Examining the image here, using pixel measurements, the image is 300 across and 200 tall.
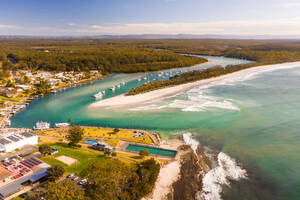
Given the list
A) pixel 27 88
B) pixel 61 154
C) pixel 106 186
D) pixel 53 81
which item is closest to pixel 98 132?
pixel 61 154

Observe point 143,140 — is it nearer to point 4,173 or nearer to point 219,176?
point 219,176

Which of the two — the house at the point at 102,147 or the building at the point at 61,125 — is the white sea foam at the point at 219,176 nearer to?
the house at the point at 102,147

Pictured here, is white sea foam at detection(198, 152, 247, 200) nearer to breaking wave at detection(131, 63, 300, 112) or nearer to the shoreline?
breaking wave at detection(131, 63, 300, 112)

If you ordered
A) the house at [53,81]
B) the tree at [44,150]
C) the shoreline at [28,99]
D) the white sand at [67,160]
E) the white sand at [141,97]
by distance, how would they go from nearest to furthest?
1. the white sand at [67,160]
2. the tree at [44,150]
3. the shoreline at [28,99]
4. the white sand at [141,97]
5. the house at [53,81]

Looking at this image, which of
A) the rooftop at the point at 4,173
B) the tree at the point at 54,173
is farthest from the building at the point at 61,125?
the tree at the point at 54,173

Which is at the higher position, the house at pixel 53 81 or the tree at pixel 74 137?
the house at pixel 53 81

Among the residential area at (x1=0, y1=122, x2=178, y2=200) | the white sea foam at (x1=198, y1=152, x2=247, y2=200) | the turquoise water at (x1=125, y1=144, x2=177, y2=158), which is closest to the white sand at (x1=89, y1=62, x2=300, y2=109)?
the residential area at (x1=0, y1=122, x2=178, y2=200)

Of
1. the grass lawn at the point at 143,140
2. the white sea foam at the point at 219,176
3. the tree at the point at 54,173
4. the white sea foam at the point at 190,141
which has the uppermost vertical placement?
the tree at the point at 54,173

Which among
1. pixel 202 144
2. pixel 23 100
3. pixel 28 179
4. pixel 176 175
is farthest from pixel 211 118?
pixel 23 100
